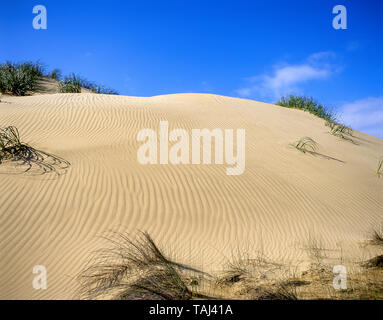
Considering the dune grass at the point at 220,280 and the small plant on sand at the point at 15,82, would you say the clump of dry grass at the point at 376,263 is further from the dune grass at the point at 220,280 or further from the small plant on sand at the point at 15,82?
the small plant on sand at the point at 15,82

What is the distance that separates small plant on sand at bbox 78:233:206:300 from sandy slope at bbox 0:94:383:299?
0.28 m

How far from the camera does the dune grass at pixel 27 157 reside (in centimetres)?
627

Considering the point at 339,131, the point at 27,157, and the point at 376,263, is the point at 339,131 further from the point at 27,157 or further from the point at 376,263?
the point at 27,157

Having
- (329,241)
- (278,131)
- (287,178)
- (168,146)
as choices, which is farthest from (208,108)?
(329,241)

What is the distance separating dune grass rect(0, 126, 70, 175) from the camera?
20.6ft

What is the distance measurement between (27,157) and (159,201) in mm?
3509

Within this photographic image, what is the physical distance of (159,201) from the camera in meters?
5.84

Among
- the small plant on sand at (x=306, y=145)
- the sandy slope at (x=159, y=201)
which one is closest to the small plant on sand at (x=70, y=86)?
the sandy slope at (x=159, y=201)

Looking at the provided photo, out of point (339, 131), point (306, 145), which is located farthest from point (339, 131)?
point (306, 145)

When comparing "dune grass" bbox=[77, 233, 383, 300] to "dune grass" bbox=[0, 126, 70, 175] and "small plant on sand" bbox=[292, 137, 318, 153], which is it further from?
"small plant on sand" bbox=[292, 137, 318, 153]

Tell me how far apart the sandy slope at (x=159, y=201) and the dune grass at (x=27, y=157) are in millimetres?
268

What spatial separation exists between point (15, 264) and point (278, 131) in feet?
32.7
